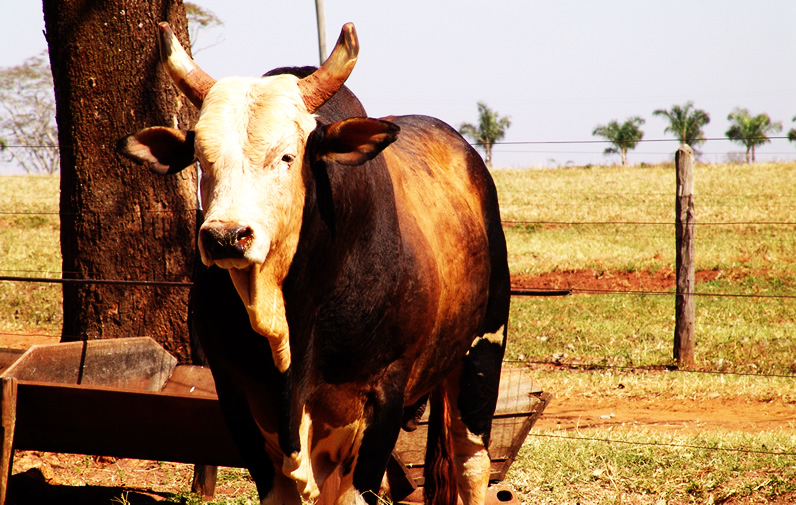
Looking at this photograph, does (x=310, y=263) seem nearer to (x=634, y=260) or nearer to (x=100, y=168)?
(x=100, y=168)

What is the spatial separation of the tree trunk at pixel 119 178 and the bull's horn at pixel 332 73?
10.4ft

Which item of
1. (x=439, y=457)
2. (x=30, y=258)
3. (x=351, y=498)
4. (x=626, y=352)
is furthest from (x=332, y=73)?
(x=30, y=258)

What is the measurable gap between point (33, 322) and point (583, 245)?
9820 mm

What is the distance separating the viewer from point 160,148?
9.39 ft

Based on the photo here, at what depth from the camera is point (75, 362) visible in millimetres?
4941

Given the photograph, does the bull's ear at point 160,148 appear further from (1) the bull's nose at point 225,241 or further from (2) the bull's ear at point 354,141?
(1) the bull's nose at point 225,241

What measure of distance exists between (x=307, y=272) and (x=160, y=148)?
0.65m

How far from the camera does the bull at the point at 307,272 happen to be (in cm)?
256

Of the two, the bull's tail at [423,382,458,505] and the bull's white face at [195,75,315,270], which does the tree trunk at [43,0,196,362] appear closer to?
the bull's tail at [423,382,458,505]

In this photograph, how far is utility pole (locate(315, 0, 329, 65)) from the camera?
32.7 ft

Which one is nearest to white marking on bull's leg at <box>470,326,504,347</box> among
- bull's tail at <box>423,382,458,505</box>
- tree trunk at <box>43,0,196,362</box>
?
bull's tail at <box>423,382,458,505</box>

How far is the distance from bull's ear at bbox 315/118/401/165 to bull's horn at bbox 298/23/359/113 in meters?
0.11

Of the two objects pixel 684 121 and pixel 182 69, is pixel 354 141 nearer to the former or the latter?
pixel 182 69

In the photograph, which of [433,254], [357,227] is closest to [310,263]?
[357,227]
